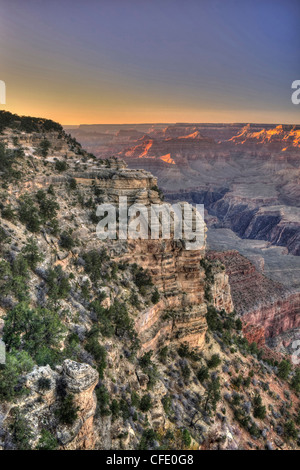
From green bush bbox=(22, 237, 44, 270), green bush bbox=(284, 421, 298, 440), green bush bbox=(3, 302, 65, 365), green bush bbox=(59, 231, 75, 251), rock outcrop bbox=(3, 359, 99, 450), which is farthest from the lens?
green bush bbox=(284, 421, 298, 440)

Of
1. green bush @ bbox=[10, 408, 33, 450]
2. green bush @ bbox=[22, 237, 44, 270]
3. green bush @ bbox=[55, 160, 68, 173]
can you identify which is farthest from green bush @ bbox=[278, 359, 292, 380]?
green bush @ bbox=[55, 160, 68, 173]

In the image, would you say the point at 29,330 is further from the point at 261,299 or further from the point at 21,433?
the point at 261,299

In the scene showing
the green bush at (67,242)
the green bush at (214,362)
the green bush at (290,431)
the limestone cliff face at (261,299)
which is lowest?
the limestone cliff face at (261,299)

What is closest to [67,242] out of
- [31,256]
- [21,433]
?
[31,256]

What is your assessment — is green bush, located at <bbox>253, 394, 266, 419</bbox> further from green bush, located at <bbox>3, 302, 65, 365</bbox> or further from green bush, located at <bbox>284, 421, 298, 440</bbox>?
green bush, located at <bbox>3, 302, 65, 365</bbox>

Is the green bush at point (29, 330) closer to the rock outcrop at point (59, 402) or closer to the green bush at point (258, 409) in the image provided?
the rock outcrop at point (59, 402)

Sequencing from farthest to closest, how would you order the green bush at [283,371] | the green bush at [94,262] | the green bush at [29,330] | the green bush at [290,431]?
the green bush at [283,371]
the green bush at [290,431]
the green bush at [94,262]
the green bush at [29,330]

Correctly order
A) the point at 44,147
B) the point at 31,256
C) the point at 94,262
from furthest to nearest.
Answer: the point at 44,147 → the point at 94,262 → the point at 31,256

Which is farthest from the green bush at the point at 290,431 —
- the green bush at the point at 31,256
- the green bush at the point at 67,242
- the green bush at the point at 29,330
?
the green bush at the point at 31,256

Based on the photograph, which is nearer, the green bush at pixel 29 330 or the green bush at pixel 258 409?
the green bush at pixel 29 330

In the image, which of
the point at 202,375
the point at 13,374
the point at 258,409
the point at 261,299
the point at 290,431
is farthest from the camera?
the point at 261,299
